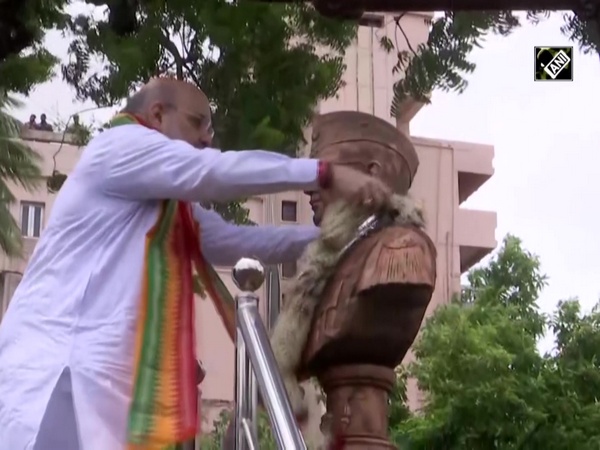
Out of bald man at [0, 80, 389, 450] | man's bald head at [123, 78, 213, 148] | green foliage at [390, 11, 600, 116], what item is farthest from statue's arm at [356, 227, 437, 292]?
green foliage at [390, 11, 600, 116]

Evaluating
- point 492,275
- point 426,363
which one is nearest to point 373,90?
point 426,363

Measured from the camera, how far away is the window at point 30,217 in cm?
2206

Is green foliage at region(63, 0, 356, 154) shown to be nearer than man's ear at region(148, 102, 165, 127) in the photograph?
No

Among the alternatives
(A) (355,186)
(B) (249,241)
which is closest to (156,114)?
(B) (249,241)

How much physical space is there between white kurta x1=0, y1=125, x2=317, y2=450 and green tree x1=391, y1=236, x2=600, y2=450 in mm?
11080

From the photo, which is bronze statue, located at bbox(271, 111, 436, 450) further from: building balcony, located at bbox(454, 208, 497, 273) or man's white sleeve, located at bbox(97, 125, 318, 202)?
building balcony, located at bbox(454, 208, 497, 273)

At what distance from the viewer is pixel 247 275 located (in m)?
3.26

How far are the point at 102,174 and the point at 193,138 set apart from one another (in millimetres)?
302

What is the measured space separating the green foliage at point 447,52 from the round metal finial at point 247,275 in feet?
5.05

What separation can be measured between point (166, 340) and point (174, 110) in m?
→ 0.63

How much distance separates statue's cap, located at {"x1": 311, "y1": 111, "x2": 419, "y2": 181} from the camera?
3.56 m

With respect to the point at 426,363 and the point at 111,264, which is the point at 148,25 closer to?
the point at 111,264

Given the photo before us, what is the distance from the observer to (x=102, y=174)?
322cm

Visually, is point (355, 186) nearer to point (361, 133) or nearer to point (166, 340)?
point (361, 133)
